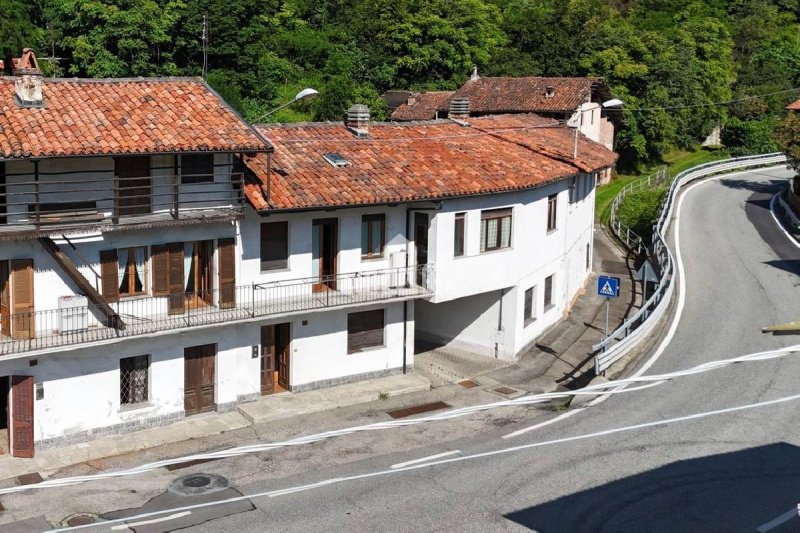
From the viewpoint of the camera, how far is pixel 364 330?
98.7 feet

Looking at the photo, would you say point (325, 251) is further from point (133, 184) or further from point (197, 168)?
point (133, 184)

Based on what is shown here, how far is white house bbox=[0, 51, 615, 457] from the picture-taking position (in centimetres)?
2362

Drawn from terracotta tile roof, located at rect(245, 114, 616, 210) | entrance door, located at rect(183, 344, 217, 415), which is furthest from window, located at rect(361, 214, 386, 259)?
entrance door, located at rect(183, 344, 217, 415)

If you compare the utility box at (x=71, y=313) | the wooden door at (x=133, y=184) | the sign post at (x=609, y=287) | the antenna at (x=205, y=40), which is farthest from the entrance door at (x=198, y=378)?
the antenna at (x=205, y=40)

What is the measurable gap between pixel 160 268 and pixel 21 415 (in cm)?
511

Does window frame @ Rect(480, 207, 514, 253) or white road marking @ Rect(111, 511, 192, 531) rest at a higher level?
window frame @ Rect(480, 207, 514, 253)

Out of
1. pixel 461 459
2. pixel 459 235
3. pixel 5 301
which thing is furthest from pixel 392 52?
pixel 461 459

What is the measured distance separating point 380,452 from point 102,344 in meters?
7.56

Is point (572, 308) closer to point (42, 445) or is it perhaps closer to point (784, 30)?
point (42, 445)

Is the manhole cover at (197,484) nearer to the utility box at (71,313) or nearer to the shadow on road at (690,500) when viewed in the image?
the utility box at (71,313)

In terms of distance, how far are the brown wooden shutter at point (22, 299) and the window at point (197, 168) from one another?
4647mm

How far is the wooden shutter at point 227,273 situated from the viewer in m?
26.6

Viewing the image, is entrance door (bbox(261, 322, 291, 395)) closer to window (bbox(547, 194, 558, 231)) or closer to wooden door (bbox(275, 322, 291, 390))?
wooden door (bbox(275, 322, 291, 390))

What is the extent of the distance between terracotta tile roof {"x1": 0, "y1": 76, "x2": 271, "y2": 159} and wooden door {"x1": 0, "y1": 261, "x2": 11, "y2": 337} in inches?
132
